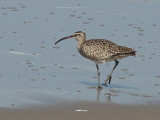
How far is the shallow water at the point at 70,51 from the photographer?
642 inches

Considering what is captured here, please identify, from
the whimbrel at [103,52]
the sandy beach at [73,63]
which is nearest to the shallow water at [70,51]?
the sandy beach at [73,63]

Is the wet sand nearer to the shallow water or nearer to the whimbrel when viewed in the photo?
the shallow water

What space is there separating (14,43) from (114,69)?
3.97 m

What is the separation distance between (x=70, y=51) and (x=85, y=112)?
6097mm

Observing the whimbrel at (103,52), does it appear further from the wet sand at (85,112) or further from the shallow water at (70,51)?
the wet sand at (85,112)

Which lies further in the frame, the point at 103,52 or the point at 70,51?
the point at 70,51

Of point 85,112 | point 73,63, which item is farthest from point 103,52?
point 85,112

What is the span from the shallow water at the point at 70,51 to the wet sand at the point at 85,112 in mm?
477

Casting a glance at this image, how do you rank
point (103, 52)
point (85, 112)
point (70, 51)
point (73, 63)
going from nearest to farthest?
point (85, 112) → point (103, 52) → point (73, 63) → point (70, 51)

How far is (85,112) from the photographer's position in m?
14.5

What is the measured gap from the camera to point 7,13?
81.4ft

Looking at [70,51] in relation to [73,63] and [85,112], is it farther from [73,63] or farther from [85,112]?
[85,112]

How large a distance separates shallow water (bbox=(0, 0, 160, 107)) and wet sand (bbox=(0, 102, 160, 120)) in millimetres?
477

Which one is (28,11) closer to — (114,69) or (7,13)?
(7,13)
